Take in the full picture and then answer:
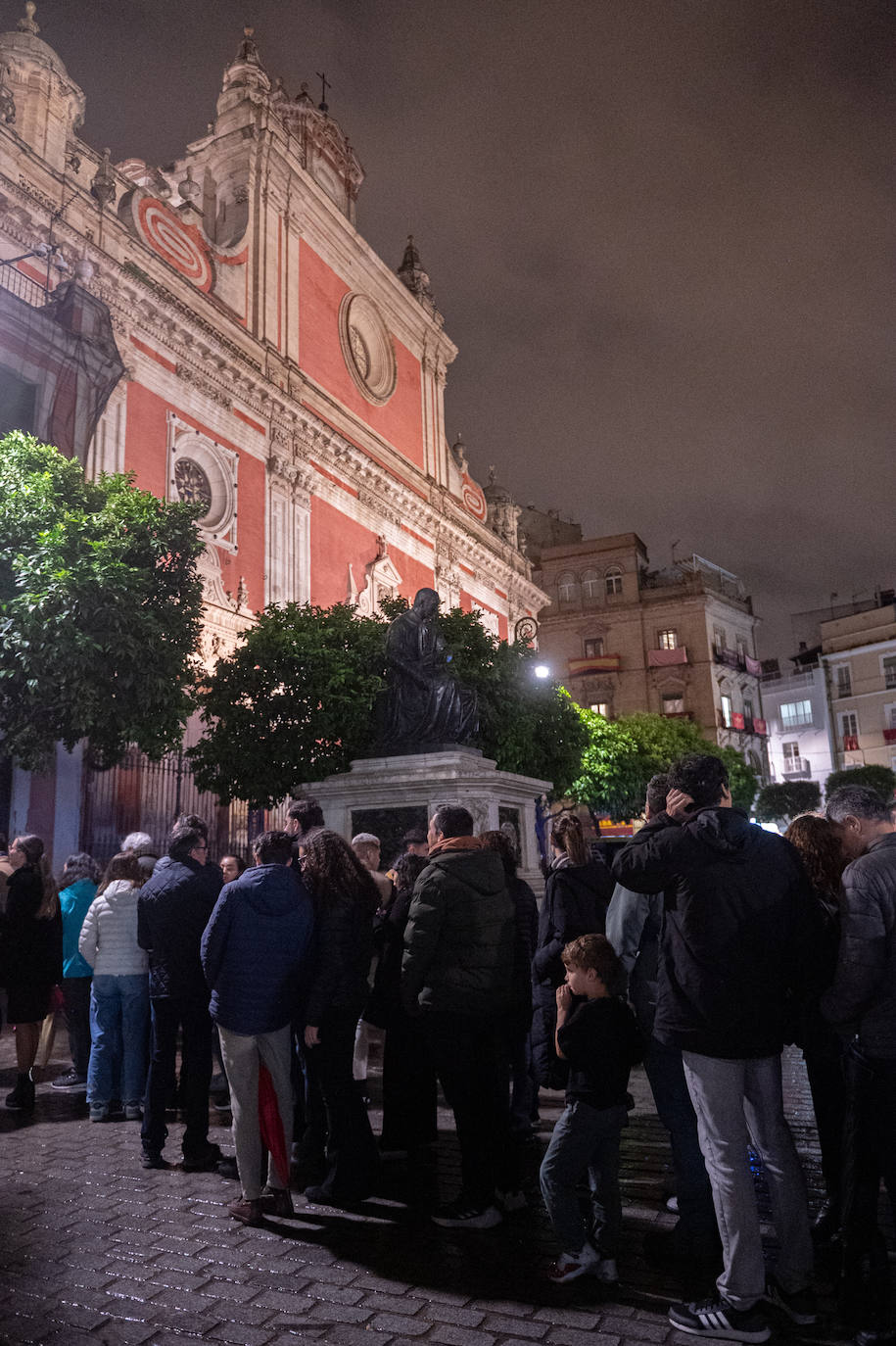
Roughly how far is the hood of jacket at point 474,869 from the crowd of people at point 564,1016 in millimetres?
11

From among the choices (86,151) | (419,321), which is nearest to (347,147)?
(419,321)

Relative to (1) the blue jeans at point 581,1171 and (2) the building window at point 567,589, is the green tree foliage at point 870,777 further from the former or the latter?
(1) the blue jeans at point 581,1171

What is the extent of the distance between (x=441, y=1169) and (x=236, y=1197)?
1.13 meters

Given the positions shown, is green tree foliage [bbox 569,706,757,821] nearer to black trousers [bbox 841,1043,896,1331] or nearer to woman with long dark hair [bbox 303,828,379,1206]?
woman with long dark hair [bbox 303,828,379,1206]

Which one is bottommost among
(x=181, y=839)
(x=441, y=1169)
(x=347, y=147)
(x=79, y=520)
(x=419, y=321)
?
(x=441, y=1169)

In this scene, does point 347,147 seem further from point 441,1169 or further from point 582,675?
point 441,1169

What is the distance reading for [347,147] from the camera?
31047 mm

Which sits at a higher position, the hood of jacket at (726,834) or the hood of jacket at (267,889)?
the hood of jacket at (726,834)

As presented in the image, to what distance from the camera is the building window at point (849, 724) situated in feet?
154

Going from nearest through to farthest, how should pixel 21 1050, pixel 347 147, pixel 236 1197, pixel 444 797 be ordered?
Answer: pixel 236 1197 → pixel 21 1050 → pixel 444 797 → pixel 347 147

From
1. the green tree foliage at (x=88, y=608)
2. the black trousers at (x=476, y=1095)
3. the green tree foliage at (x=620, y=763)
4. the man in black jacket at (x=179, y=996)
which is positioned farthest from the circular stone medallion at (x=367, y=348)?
the black trousers at (x=476, y=1095)

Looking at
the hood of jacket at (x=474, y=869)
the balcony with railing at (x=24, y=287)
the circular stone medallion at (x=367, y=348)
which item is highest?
the circular stone medallion at (x=367, y=348)

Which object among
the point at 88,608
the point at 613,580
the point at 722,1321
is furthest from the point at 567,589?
the point at 722,1321

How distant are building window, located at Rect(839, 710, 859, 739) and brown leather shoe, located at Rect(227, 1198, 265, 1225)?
157ft
